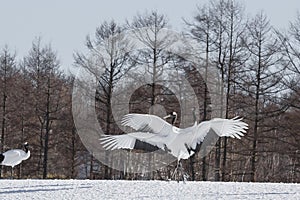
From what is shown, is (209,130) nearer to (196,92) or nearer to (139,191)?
(139,191)

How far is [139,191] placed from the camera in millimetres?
13023

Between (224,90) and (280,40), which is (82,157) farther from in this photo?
(280,40)

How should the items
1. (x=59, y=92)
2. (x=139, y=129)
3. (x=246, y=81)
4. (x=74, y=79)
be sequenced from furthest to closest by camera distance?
(x=59, y=92) → (x=74, y=79) → (x=246, y=81) → (x=139, y=129)

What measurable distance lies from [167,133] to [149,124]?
1.41 feet

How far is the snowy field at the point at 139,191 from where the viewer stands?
12.4 metres

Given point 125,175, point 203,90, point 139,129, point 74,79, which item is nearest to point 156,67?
point 203,90

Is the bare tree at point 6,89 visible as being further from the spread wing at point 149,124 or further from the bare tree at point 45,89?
the spread wing at point 149,124

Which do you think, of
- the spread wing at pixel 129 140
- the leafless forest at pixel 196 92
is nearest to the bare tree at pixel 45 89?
the leafless forest at pixel 196 92

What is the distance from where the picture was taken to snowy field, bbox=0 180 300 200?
487 inches

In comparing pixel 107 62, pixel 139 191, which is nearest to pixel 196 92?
pixel 107 62

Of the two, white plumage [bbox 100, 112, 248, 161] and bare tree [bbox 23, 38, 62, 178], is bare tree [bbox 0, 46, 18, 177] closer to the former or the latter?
bare tree [bbox 23, 38, 62, 178]

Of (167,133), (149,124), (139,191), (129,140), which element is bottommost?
(139,191)

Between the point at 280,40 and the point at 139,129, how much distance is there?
14114 mm

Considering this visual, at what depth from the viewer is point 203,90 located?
89.3 feet
